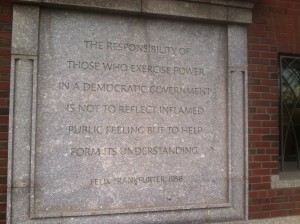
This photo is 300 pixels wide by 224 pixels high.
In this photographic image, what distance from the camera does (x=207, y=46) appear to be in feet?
13.4

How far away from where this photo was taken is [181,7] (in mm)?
3928

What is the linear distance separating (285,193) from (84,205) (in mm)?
2319

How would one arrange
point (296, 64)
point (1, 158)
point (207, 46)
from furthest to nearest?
point (296, 64) < point (207, 46) < point (1, 158)

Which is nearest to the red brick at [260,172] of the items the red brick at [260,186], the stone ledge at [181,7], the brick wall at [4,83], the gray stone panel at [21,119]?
the red brick at [260,186]

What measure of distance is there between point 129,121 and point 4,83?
4.09ft

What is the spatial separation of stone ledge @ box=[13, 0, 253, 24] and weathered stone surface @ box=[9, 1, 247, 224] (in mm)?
42

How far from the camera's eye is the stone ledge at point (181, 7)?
3.61m

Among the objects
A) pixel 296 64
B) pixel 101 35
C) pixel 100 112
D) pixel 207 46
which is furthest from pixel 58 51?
pixel 296 64

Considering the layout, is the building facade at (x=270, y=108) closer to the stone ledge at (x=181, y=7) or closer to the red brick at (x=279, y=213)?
the red brick at (x=279, y=213)

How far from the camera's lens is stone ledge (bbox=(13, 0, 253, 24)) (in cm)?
361

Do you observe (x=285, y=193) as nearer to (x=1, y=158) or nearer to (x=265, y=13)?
(x=265, y=13)

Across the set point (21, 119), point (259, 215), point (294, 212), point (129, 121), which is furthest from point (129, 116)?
point (294, 212)

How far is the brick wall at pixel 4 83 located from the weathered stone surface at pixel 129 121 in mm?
91

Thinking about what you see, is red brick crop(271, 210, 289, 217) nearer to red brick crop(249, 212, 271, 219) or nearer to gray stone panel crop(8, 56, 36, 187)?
red brick crop(249, 212, 271, 219)
